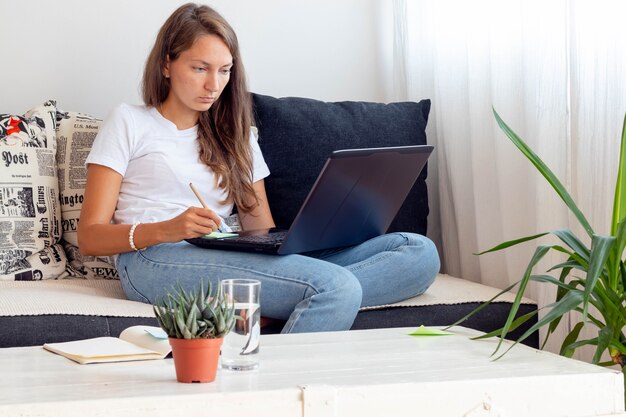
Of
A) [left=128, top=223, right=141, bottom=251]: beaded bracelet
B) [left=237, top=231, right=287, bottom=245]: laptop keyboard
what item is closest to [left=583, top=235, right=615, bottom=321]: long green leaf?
[left=237, top=231, right=287, bottom=245]: laptop keyboard

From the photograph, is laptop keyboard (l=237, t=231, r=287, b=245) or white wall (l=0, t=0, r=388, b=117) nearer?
laptop keyboard (l=237, t=231, r=287, b=245)

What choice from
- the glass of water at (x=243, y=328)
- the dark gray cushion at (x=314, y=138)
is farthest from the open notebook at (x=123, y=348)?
the dark gray cushion at (x=314, y=138)

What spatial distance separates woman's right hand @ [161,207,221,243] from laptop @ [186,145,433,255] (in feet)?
0.20

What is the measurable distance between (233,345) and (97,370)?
0.18 meters

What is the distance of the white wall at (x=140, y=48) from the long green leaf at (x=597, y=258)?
1563 mm

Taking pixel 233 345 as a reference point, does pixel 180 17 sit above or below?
above

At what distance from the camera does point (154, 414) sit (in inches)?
38.7

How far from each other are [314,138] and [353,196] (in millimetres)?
664

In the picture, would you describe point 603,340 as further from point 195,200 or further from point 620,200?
point 195,200

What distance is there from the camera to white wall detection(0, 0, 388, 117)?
2549 mm

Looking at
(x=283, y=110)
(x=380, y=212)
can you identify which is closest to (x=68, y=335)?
(x=380, y=212)

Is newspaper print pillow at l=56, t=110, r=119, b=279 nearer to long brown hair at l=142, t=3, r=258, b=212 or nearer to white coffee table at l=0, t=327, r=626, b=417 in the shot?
long brown hair at l=142, t=3, r=258, b=212

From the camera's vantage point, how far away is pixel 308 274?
178 cm

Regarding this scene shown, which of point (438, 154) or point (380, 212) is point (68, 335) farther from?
point (438, 154)
